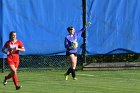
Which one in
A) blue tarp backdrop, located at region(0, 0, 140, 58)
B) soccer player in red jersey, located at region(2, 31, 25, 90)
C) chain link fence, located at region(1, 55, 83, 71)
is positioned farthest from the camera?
chain link fence, located at region(1, 55, 83, 71)

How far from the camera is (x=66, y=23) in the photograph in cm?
2130

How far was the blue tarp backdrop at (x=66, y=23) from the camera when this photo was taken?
68.3 ft

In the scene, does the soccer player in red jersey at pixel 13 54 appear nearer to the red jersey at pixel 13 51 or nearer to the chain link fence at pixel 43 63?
the red jersey at pixel 13 51

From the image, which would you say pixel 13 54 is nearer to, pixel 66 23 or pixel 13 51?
pixel 13 51

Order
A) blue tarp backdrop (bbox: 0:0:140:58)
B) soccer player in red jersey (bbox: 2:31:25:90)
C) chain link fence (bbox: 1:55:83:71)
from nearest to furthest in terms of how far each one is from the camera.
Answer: soccer player in red jersey (bbox: 2:31:25:90), blue tarp backdrop (bbox: 0:0:140:58), chain link fence (bbox: 1:55:83:71)

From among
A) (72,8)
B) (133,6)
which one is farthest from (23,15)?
(133,6)

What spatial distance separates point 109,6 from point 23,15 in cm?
385

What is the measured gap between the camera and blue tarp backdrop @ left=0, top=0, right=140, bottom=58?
2083 cm

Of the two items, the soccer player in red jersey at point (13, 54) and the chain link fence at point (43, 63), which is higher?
the soccer player in red jersey at point (13, 54)

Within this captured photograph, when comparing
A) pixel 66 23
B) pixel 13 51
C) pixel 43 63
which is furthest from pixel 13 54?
pixel 43 63

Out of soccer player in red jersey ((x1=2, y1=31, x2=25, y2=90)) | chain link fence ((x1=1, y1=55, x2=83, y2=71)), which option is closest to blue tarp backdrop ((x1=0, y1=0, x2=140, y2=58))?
chain link fence ((x1=1, y1=55, x2=83, y2=71))

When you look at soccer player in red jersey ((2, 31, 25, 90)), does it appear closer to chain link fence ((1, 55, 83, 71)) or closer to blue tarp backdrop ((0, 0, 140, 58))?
blue tarp backdrop ((0, 0, 140, 58))

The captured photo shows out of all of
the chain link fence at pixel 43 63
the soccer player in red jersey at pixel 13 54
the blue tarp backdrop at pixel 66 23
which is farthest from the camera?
the chain link fence at pixel 43 63

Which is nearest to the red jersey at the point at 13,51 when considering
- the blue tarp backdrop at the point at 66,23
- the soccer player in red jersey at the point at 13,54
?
the soccer player in red jersey at the point at 13,54
